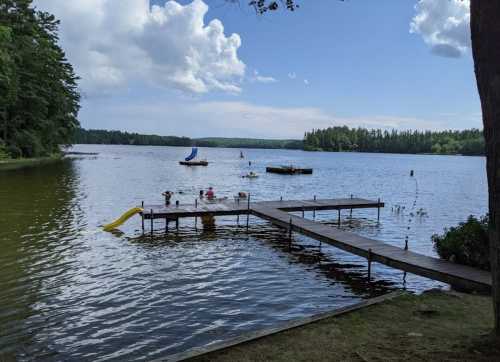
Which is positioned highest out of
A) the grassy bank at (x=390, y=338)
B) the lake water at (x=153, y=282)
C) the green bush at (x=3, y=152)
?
the green bush at (x=3, y=152)

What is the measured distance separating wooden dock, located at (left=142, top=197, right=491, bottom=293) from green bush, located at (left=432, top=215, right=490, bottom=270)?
44 centimetres

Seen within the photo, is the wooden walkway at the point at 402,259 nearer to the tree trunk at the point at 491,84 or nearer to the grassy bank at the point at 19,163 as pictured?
the tree trunk at the point at 491,84

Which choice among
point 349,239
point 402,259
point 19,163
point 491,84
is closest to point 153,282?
point 349,239

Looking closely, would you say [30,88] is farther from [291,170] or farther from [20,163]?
[291,170]

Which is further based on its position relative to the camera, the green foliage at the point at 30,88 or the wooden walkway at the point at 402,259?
the green foliage at the point at 30,88

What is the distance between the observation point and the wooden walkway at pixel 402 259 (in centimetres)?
1251

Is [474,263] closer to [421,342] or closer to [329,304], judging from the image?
[329,304]

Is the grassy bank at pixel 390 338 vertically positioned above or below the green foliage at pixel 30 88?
below

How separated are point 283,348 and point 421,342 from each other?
2.75 m

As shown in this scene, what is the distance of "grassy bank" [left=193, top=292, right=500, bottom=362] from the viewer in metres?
7.02

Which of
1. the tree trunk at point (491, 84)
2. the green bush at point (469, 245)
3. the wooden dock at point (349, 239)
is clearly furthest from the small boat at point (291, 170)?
the tree trunk at point (491, 84)

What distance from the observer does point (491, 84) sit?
6.34 metres

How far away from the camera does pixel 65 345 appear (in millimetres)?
9812

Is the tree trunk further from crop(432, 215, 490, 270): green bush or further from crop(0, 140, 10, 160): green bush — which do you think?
crop(0, 140, 10, 160): green bush
